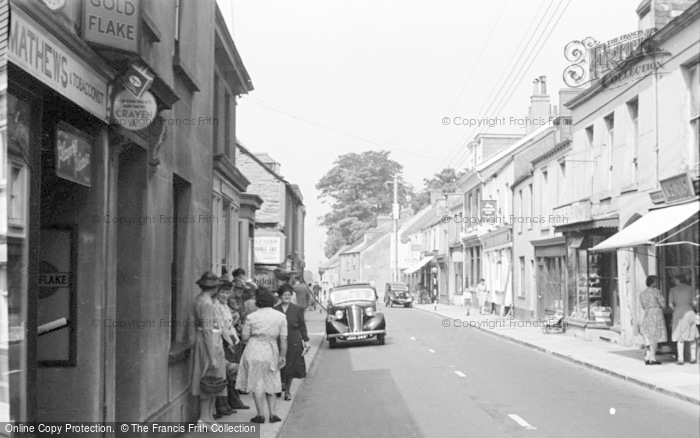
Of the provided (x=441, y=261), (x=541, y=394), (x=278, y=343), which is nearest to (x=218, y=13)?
(x=278, y=343)

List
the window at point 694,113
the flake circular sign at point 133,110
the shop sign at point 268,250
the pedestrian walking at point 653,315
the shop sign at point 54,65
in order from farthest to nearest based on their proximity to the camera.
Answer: the shop sign at point 268,250, the pedestrian walking at point 653,315, the flake circular sign at point 133,110, the shop sign at point 54,65, the window at point 694,113

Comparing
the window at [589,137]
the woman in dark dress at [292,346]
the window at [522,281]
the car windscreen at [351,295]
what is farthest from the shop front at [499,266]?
the woman in dark dress at [292,346]

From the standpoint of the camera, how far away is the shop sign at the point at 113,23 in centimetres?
590

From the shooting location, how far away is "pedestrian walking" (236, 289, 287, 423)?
962 centimetres

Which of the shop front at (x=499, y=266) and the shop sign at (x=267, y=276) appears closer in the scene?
the shop sign at (x=267, y=276)

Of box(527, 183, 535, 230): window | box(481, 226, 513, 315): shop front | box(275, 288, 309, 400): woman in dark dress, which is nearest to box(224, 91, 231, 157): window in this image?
box(275, 288, 309, 400): woman in dark dress

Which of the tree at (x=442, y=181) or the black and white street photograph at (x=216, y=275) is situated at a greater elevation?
the tree at (x=442, y=181)

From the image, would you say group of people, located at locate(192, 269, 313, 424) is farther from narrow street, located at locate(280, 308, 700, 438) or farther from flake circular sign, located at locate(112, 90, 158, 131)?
flake circular sign, located at locate(112, 90, 158, 131)

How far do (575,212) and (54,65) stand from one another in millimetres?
18329

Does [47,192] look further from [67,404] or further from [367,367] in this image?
[367,367]

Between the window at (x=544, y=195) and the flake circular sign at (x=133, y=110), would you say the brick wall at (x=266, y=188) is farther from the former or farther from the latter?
the flake circular sign at (x=133, y=110)

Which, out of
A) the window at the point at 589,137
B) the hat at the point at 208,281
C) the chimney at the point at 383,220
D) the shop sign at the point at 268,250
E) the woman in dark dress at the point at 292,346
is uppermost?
the chimney at the point at 383,220

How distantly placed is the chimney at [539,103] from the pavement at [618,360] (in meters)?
17.1

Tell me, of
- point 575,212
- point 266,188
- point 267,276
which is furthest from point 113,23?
point 266,188
